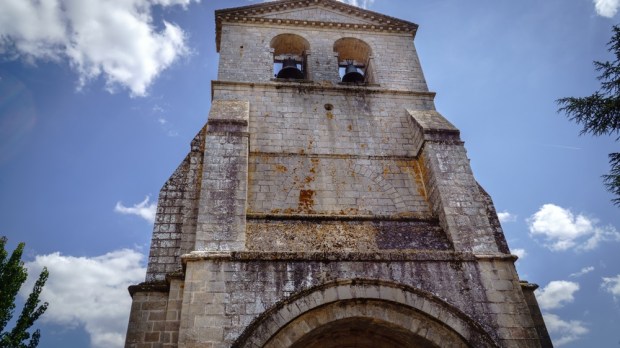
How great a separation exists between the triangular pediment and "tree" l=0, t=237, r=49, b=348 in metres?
8.12

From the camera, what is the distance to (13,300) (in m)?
10.4

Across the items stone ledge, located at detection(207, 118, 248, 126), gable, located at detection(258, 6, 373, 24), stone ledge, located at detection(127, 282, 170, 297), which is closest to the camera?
stone ledge, located at detection(127, 282, 170, 297)

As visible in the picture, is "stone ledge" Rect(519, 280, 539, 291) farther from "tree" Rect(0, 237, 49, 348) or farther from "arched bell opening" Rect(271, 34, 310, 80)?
"tree" Rect(0, 237, 49, 348)

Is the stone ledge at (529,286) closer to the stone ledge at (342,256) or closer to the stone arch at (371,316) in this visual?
the stone ledge at (342,256)

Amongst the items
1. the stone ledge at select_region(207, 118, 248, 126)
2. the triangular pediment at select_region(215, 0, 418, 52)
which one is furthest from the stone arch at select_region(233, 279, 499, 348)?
the triangular pediment at select_region(215, 0, 418, 52)

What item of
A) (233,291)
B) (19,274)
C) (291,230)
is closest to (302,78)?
(291,230)

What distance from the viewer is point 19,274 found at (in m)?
10.7

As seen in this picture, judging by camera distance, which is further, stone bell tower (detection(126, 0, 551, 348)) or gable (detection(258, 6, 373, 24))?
gable (detection(258, 6, 373, 24))

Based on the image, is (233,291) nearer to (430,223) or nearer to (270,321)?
(270,321)

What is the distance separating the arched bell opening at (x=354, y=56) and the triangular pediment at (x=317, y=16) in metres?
0.44

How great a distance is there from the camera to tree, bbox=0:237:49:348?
32.7 ft

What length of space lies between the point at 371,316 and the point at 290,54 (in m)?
6.87

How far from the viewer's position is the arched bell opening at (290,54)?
9.18m

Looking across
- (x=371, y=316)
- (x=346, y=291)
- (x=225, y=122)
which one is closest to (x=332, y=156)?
(x=225, y=122)
